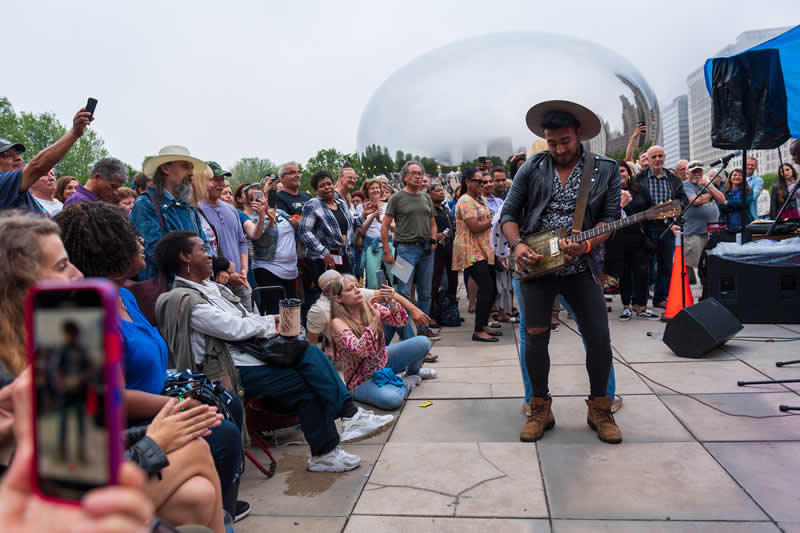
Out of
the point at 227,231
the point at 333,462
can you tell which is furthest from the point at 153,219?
the point at 333,462

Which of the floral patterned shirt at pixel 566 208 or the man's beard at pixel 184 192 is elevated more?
the man's beard at pixel 184 192

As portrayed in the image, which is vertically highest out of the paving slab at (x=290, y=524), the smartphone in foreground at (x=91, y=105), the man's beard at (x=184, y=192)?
the smartphone in foreground at (x=91, y=105)

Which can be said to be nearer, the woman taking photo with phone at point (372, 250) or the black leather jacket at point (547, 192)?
the black leather jacket at point (547, 192)

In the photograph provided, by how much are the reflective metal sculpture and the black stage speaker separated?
21.0 ft

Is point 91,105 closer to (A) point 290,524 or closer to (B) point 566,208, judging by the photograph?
(A) point 290,524

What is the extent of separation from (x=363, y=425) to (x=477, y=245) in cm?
345

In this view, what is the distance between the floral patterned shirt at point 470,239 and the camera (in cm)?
684

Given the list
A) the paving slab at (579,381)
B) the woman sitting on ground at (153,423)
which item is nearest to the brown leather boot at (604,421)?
the paving slab at (579,381)

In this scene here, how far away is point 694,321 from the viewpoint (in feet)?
17.9

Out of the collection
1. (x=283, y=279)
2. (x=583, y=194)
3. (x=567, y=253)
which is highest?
(x=583, y=194)

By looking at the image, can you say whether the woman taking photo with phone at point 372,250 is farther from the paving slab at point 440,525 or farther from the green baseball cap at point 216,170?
the paving slab at point 440,525

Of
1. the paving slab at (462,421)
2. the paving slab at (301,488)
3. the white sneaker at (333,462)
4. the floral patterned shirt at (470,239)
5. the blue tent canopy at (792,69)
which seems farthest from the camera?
the floral patterned shirt at (470,239)

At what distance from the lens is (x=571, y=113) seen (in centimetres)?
365

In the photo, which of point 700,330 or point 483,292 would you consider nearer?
point 700,330
